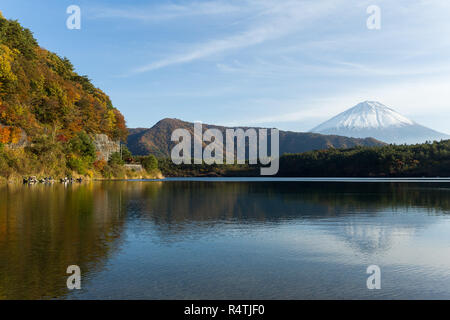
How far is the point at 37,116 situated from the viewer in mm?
85000

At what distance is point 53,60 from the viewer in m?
117

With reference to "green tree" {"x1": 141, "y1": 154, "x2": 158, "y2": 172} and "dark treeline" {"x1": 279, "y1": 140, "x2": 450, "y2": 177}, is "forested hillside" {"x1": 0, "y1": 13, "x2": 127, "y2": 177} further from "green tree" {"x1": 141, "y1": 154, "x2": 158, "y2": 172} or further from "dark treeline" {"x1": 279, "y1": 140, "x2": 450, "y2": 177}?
"dark treeline" {"x1": 279, "y1": 140, "x2": 450, "y2": 177}

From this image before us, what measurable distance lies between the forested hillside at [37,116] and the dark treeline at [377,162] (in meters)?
95.6

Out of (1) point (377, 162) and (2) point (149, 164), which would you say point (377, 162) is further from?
(2) point (149, 164)

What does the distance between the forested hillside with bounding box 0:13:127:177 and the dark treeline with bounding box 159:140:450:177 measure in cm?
9561

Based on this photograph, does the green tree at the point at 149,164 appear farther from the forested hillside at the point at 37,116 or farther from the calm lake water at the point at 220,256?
the calm lake water at the point at 220,256

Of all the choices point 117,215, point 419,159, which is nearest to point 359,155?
point 419,159

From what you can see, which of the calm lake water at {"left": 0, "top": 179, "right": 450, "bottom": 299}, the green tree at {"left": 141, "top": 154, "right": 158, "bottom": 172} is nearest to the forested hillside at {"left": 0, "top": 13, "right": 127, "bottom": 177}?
the green tree at {"left": 141, "top": 154, "right": 158, "bottom": 172}

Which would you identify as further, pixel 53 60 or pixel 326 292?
pixel 53 60

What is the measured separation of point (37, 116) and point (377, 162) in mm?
119485

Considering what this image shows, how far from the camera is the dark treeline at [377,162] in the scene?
13800 centimetres

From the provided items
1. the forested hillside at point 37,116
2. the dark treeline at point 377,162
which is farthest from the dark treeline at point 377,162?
the forested hillside at point 37,116

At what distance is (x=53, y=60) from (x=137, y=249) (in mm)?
118760
